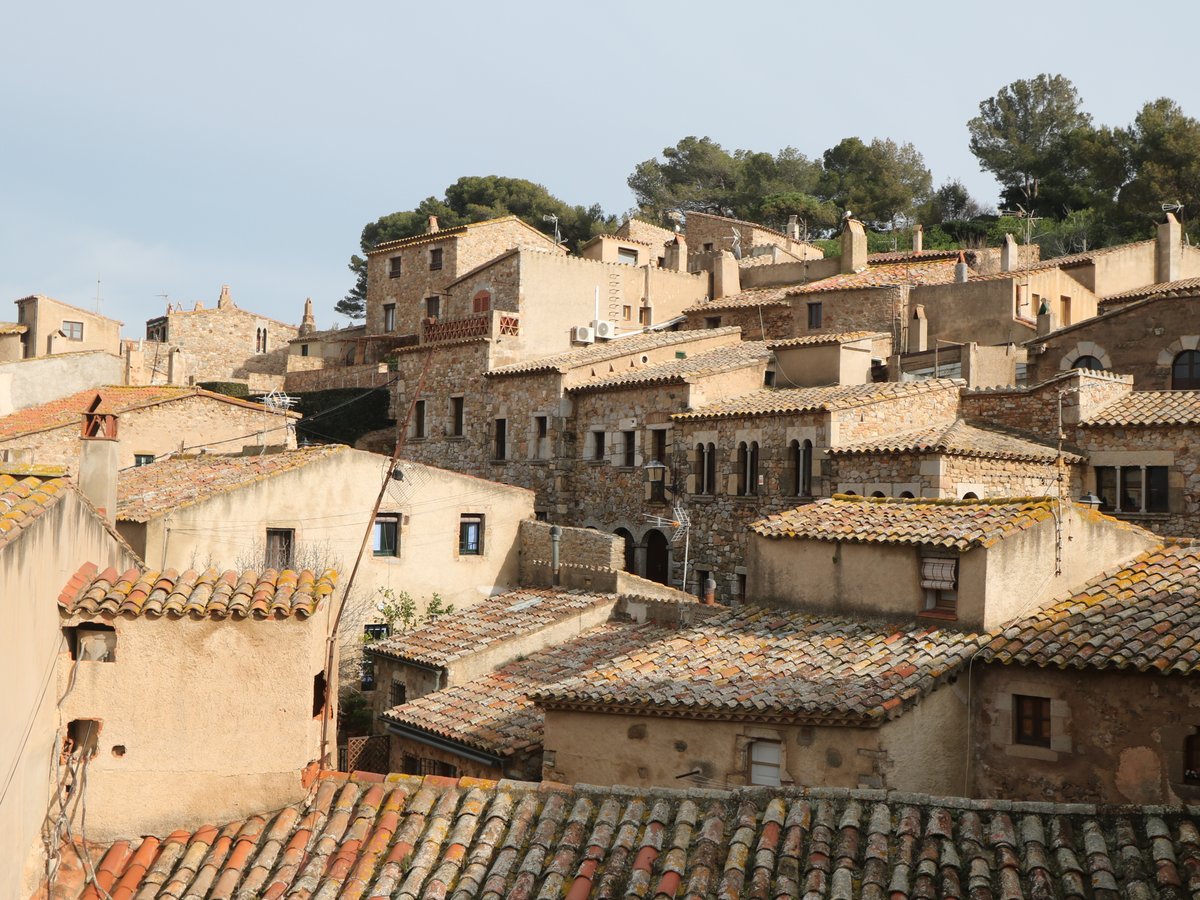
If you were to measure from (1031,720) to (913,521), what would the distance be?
342 cm

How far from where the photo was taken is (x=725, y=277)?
1844 inches

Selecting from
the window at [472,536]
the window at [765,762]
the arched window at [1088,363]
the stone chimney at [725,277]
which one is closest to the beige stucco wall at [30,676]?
the window at [765,762]

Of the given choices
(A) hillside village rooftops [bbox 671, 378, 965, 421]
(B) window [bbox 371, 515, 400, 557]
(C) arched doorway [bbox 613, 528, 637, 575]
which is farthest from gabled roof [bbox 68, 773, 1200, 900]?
(C) arched doorway [bbox 613, 528, 637, 575]

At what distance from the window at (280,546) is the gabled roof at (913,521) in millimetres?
11171

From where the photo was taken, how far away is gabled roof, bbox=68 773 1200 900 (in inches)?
359

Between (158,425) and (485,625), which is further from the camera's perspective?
(158,425)

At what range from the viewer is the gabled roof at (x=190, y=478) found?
24.7 meters

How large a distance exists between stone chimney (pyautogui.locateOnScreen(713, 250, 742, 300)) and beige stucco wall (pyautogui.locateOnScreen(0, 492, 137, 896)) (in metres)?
37.5

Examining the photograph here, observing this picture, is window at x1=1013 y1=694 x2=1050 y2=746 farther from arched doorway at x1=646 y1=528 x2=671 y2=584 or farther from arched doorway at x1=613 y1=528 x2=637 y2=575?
arched doorway at x1=613 y1=528 x2=637 y2=575

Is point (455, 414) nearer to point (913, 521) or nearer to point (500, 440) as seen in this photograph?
point (500, 440)

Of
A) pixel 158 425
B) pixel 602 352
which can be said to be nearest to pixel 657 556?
pixel 602 352

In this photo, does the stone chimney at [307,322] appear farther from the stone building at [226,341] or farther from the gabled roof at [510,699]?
the gabled roof at [510,699]

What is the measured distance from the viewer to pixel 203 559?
2452 cm

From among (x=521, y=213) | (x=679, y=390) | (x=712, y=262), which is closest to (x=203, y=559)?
(x=679, y=390)
